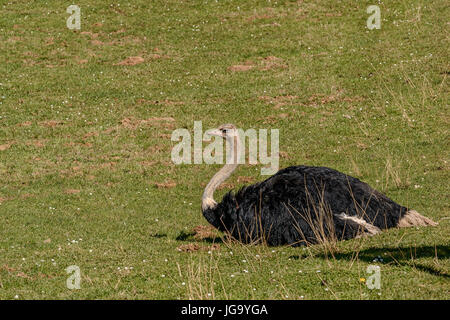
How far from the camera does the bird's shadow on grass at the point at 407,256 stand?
38.5 feet

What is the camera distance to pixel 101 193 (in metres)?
21.0

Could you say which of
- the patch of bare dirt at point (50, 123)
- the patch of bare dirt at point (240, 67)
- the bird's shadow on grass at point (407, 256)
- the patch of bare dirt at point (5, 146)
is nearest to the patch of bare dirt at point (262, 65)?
the patch of bare dirt at point (240, 67)

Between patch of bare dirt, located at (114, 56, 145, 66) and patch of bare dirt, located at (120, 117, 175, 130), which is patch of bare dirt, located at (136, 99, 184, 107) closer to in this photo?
patch of bare dirt, located at (120, 117, 175, 130)

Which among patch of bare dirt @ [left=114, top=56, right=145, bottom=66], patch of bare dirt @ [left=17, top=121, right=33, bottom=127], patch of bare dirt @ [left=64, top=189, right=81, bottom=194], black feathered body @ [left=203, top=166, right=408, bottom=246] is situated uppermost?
patch of bare dirt @ [left=114, top=56, right=145, bottom=66]

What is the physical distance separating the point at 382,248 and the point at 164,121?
1497cm

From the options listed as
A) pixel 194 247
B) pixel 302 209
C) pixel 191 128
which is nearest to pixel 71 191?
pixel 191 128

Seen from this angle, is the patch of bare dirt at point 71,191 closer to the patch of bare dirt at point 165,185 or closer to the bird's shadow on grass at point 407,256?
the patch of bare dirt at point 165,185

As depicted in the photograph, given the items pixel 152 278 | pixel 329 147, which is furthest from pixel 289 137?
pixel 152 278

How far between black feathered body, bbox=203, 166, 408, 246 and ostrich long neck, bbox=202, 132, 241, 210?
0.38 meters

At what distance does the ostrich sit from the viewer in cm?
1451

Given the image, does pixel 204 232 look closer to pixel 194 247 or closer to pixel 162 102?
pixel 194 247

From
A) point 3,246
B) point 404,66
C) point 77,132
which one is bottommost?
point 3,246

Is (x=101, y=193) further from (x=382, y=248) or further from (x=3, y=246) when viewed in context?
(x=382, y=248)

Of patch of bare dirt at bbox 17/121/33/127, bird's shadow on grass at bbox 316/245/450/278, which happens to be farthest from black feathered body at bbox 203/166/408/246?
patch of bare dirt at bbox 17/121/33/127
